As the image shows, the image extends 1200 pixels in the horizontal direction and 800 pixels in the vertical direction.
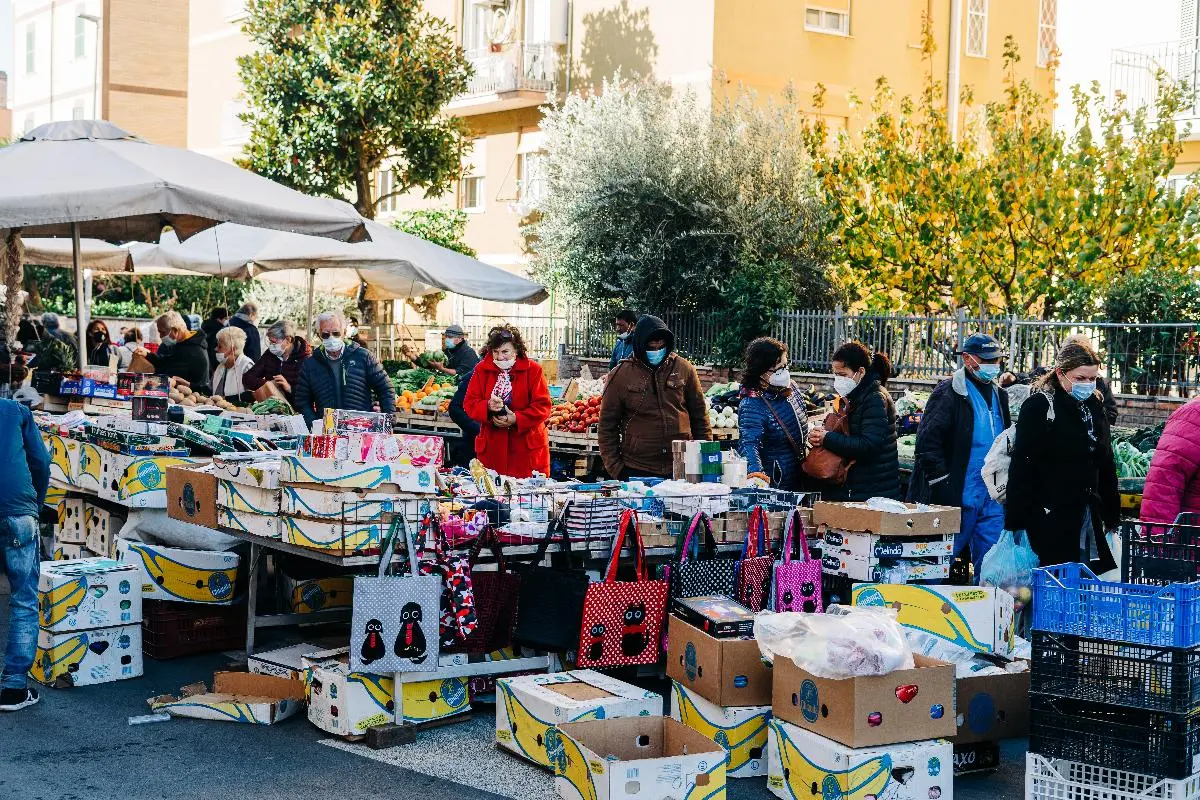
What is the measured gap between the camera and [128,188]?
8.88m

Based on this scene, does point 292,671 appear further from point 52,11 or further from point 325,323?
point 52,11

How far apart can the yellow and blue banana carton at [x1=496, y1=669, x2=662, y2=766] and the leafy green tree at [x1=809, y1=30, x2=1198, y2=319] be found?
13290mm

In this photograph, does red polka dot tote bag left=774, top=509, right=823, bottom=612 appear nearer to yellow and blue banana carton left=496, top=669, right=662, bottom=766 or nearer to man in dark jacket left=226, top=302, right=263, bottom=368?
yellow and blue banana carton left=496, top=669, right=662, bottom=766

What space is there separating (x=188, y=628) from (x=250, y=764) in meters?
2.12

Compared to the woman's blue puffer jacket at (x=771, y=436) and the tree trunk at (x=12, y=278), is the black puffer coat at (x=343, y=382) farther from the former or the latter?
the woman's blue puffer jacket at (x=771, y=436)

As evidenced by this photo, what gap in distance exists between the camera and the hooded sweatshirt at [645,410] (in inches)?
351

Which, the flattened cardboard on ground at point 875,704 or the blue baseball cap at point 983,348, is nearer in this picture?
the flattened cardboard on ground at point 875,704

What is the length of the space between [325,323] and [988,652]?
6.70 m

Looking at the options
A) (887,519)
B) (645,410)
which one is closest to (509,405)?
(645,410)

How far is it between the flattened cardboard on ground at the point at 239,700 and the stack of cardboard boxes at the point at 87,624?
0.56 m

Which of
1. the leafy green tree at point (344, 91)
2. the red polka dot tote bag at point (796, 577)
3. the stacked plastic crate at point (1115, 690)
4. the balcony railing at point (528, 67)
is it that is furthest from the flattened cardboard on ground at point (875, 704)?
the balcony railing at point (528, 67)

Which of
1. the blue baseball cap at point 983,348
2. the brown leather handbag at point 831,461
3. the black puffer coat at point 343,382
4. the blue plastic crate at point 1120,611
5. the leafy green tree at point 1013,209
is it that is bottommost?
the blue plastic crate at point 1120,611

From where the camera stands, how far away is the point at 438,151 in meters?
25.5

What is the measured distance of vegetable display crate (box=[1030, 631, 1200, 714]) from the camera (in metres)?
4.87
